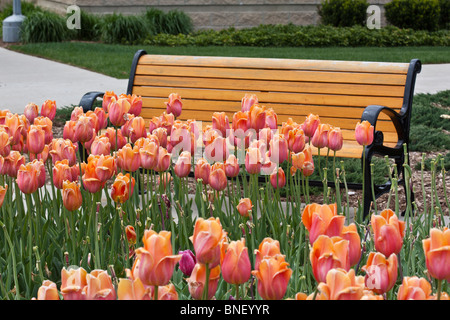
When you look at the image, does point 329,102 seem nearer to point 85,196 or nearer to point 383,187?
point 383,187

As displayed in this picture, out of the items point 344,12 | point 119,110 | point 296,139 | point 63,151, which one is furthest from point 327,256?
point 344,12

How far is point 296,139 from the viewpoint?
107 inches

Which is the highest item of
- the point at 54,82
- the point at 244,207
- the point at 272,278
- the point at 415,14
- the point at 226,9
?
the point at 226,9

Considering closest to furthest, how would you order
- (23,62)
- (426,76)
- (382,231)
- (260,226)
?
(382,231), (260,226), (426,76), (23,62)

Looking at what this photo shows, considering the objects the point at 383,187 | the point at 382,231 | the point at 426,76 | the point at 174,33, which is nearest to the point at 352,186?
the point at 383,187

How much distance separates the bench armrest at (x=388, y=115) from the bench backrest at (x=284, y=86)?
116 millimetres

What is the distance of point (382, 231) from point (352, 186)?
280 cm

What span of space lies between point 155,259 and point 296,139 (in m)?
1.44

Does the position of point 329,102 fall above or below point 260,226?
above

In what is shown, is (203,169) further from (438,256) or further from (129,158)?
(438,256)

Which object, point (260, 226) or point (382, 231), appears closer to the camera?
point (382, 231)

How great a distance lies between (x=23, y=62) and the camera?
12.0 metres

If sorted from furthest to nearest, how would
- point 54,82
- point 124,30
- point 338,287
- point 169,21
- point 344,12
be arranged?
1. point 344,12
2. point 169,21
3. point 124,30
4. point 54,82
5. point 338,287

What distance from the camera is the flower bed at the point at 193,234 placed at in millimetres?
1405
